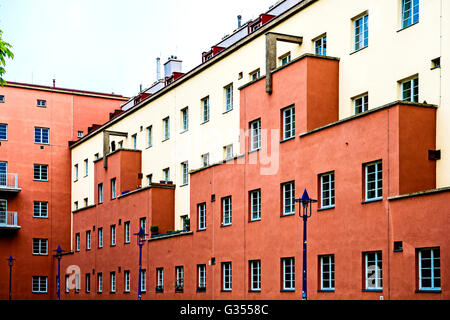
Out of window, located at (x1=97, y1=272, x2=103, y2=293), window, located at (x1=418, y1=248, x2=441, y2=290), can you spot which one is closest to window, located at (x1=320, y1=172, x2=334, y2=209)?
window, located at (x1=418, y1=248, x2=441, y2=290)

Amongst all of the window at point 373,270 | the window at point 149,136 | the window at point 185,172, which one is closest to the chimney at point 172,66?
the window at point 149,136

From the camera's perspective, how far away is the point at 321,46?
32.4 meters

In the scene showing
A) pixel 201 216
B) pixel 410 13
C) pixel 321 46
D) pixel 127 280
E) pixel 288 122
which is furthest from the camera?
pixel 127 280

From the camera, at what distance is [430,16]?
25.8 m

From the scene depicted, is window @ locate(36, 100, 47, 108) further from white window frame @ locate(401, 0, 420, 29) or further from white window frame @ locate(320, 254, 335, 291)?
white window frame @ locate(401, 0, 420, 29)

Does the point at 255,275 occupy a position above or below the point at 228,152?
below

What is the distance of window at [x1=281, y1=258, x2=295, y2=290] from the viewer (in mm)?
30797

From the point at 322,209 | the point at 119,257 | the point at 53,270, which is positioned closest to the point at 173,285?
the point at 119,257

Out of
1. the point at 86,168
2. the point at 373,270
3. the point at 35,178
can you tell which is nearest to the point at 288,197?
the point at 373,270

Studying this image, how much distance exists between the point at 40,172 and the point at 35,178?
28.1 inches

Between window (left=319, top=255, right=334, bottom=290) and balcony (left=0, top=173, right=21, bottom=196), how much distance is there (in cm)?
3882

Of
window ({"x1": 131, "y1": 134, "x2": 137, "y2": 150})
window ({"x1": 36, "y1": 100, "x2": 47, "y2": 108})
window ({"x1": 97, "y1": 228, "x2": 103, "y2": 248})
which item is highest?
window ({"x1": 36, "y1": 100, "x2": 47, "y2": 108})

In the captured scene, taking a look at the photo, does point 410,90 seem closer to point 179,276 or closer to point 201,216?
point 201,216

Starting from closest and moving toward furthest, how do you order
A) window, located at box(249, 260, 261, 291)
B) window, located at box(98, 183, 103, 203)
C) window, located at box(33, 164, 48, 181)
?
window, located at box(249, 260, 261, 291), window, located at box(98, 183, 103, 203), window, located at box(33, 164, 48, 181)
